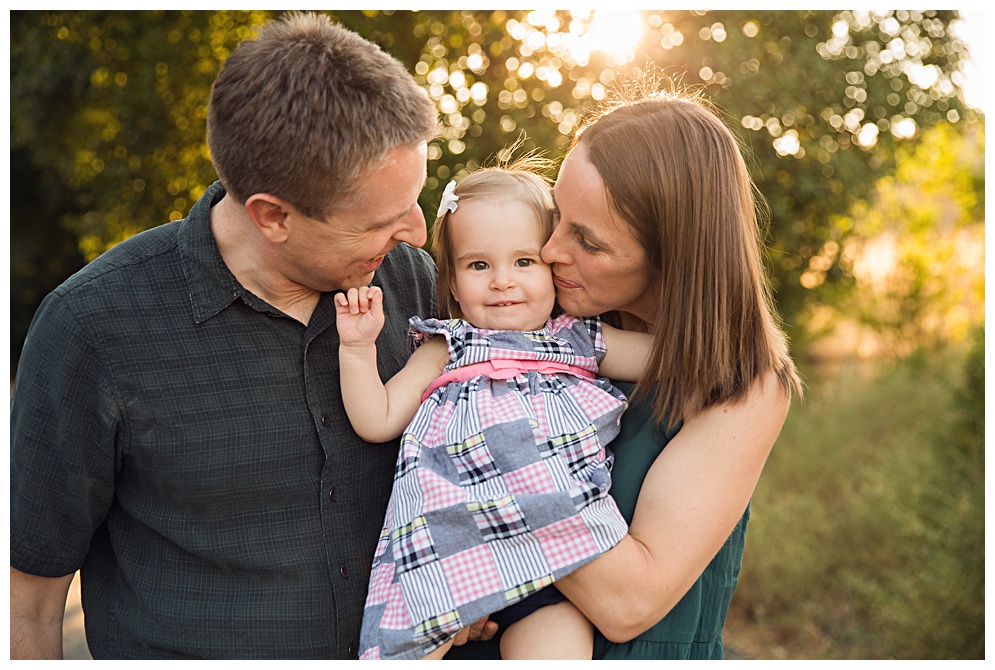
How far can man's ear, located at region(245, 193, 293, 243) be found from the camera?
80.1 inches

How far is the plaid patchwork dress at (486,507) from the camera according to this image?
1.95m

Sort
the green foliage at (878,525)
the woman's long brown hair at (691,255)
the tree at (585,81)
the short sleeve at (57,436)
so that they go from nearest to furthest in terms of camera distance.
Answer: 1. the short sleeve at (57,436)
2. the woman's long brown hair at (691,255)
3. the green foliage at (878,525)
4. the tree at (585,81)

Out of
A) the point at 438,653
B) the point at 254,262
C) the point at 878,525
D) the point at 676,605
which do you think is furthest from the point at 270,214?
the point at 878,525

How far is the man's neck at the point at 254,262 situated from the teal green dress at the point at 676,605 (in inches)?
31.8

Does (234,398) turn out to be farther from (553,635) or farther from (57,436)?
(553,635)

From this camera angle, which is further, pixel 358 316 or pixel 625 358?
pixel 625 358

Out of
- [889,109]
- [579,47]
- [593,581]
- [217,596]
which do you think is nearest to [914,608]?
[889,109]

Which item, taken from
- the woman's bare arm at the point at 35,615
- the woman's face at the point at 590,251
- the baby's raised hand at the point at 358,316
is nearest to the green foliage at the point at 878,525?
the woman's face at the point at 590,251

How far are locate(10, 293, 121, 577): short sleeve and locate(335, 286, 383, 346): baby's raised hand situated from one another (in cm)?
51

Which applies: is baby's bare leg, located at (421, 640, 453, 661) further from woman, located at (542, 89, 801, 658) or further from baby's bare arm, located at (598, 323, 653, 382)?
baby's bare arm, located at (598, 323, 653, 382)

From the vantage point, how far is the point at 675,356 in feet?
6.76

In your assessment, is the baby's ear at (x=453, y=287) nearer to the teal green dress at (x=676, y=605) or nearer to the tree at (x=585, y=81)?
the teal green dress at (x=676, y=605)

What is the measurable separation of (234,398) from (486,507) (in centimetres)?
61

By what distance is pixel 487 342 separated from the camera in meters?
2.18
